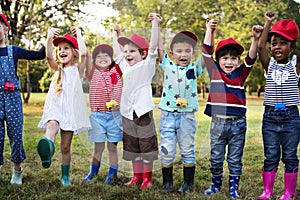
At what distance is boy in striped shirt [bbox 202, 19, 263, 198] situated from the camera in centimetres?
401

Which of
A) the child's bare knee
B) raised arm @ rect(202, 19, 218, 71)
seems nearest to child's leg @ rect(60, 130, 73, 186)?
the child's bare knee

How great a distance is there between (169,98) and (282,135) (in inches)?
44.7

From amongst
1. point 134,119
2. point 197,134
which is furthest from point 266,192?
point 134,119

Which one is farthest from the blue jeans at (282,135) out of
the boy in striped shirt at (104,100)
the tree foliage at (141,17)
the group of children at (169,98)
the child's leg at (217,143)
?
the boy in striped shirt at (104,100)

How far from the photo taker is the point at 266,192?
418cm

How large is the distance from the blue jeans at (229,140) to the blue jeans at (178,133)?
0.69ft

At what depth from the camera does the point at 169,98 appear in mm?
4000

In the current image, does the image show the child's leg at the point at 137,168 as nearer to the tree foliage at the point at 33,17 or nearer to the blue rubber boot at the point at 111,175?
the blue rubber boot at the point at 111,175

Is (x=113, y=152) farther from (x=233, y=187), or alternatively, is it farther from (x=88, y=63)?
(x=233, y=187)

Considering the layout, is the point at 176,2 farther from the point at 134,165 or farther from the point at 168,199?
the point at 168,199

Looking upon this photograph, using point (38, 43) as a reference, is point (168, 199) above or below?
below

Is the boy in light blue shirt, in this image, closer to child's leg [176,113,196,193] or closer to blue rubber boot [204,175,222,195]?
child's leg [176,113,196,193]

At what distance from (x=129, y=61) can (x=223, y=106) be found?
100 centimetres

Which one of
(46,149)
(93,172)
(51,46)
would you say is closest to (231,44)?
(51,46)
